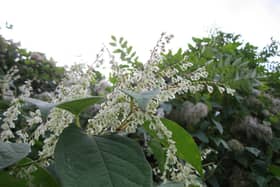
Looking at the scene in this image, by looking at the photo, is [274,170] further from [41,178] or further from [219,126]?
[41,178]

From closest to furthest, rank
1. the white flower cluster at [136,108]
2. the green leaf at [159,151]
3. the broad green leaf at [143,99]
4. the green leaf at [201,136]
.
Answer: the broad green leaf at [143,99] < the white flower cluster at [136,108] < the green leaf at [159,151] < the green leaf at [201,136]

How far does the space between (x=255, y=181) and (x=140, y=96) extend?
1231 millimetres

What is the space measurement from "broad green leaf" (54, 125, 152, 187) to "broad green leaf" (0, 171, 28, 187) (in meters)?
0.07

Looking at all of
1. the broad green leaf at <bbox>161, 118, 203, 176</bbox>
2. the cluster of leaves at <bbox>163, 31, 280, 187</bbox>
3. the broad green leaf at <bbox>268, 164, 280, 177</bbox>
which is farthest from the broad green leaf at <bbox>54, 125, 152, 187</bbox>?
the broad green leaf at <bbox>268, 164, 280, 177</bbox>

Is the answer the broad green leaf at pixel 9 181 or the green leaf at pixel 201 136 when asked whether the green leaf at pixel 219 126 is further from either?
the broad green leaf at pixel 9 181

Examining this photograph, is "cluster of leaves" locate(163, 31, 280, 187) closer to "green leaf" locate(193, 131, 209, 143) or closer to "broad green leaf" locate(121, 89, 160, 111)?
"green leaf" locate(193, 131, 209, 143)

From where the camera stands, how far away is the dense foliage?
528mm

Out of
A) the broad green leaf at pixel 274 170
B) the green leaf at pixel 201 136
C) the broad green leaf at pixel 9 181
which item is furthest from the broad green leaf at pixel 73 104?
the broad green leaf at pixel 274 170

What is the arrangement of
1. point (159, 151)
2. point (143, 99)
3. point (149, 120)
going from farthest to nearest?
1. point (159, 151)
2. point (149, 120)
3. point (143, 99)

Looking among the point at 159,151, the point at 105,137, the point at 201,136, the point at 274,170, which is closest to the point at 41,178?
the point at 105,137

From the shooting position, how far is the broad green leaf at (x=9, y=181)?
0.55 metres

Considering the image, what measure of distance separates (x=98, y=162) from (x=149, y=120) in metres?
0.11

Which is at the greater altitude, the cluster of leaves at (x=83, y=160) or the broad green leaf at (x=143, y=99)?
the broad green leaf at (x=143, y=99)

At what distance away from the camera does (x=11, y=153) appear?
524mm
